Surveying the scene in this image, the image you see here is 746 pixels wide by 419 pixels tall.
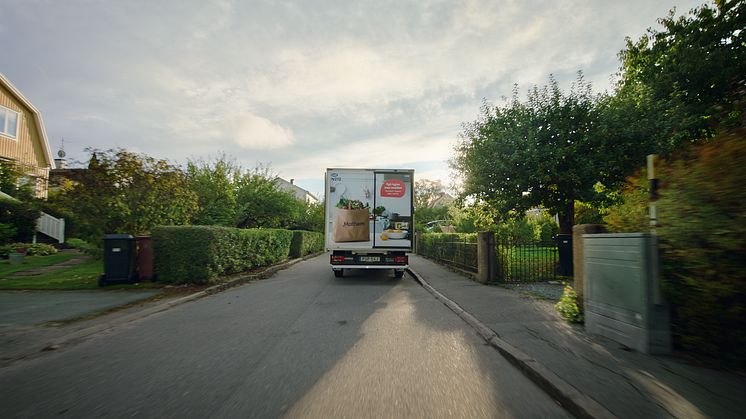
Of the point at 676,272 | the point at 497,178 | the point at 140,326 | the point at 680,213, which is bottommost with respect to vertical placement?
the point at 140,326

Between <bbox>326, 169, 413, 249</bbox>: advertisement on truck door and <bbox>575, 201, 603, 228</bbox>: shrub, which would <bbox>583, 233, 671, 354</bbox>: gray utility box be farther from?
<bbox>575, 201, 603, 228</bbox>: shrub

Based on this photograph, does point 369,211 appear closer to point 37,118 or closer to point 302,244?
point 302,244

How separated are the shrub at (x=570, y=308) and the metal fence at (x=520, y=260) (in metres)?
4.97

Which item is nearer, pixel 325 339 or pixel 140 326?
pixel 325 339

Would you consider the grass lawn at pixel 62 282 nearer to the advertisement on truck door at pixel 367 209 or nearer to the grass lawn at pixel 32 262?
the grass lawn at pixel 32 262

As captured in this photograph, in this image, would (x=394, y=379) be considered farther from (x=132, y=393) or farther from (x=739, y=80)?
(x=739, y=80)

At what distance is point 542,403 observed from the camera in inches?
130

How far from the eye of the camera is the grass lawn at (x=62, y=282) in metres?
9.88

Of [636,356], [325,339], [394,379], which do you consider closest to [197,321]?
[325,339]

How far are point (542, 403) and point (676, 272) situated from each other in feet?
7.33

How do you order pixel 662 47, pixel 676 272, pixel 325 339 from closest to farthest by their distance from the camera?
1. pixel 676 272
2. pixel 325 339
3. pixel 662 47

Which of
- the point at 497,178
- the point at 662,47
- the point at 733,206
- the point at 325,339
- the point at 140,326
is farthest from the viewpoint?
the point at 662,47

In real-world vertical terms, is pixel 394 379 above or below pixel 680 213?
below

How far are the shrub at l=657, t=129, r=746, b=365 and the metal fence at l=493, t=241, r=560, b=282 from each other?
709cm
